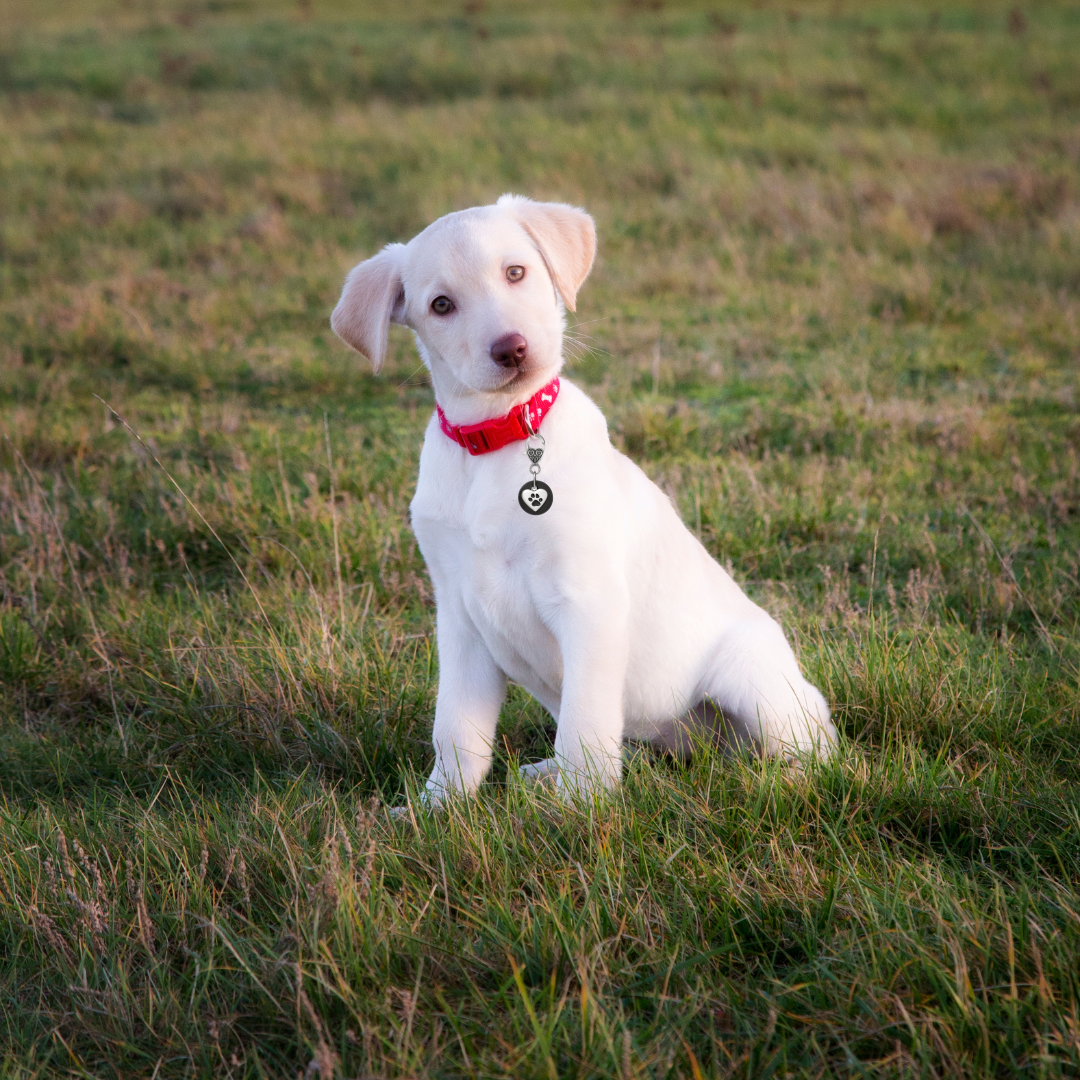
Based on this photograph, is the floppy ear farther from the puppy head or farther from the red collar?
the red collar

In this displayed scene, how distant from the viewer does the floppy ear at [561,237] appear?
266 centimetres

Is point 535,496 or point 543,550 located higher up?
point 535,496

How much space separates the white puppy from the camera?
8.00 feet

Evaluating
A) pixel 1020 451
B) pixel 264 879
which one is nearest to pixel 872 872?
pixel 264 879

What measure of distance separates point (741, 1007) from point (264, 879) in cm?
98

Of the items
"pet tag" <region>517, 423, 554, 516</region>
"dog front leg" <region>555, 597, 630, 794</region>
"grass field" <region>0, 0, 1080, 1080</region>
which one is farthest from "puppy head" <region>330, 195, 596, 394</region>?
"grass field" <region>0, 0, 1080, 1080</region>

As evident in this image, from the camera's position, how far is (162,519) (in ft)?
14.0

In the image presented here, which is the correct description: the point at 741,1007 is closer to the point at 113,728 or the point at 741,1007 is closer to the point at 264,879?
the point at 264,879

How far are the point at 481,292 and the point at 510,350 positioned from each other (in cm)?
21

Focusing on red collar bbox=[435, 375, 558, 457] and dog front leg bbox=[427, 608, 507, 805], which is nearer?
red collar bbox=[435, 375, 558, 457]

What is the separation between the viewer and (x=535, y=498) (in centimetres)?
245

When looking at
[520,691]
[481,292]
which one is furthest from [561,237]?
[520,691]

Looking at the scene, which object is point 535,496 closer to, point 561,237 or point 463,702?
point 463,702

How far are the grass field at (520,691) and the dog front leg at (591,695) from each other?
9cm
